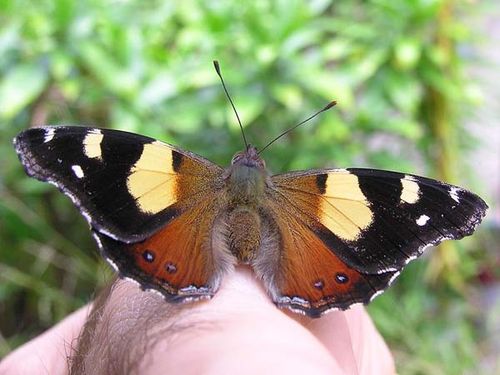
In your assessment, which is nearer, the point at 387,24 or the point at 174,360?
the point at 174,360

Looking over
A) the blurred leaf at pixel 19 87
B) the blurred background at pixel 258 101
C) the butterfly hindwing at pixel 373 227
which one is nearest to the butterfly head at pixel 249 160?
the butterfly hindwing at pixel 373 227

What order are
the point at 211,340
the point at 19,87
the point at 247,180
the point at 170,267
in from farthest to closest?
the point at 19,87
the point at 247,180
the point at 170,267
the point at 211,340

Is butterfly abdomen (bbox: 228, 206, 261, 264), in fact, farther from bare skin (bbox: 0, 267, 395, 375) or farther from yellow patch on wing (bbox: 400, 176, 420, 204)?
yellow patch on wing (bbox: 400, 176, 420, 204)

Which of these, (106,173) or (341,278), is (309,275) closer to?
(341,278)

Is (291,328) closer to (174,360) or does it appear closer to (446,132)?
(174,360)

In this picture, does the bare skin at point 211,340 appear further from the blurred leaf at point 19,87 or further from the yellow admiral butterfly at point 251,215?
the blurred leaf at point 19,87

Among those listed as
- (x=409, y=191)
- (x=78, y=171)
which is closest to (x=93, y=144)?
(x=78, y=171)

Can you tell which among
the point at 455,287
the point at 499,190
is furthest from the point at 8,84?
the point at 499,190
